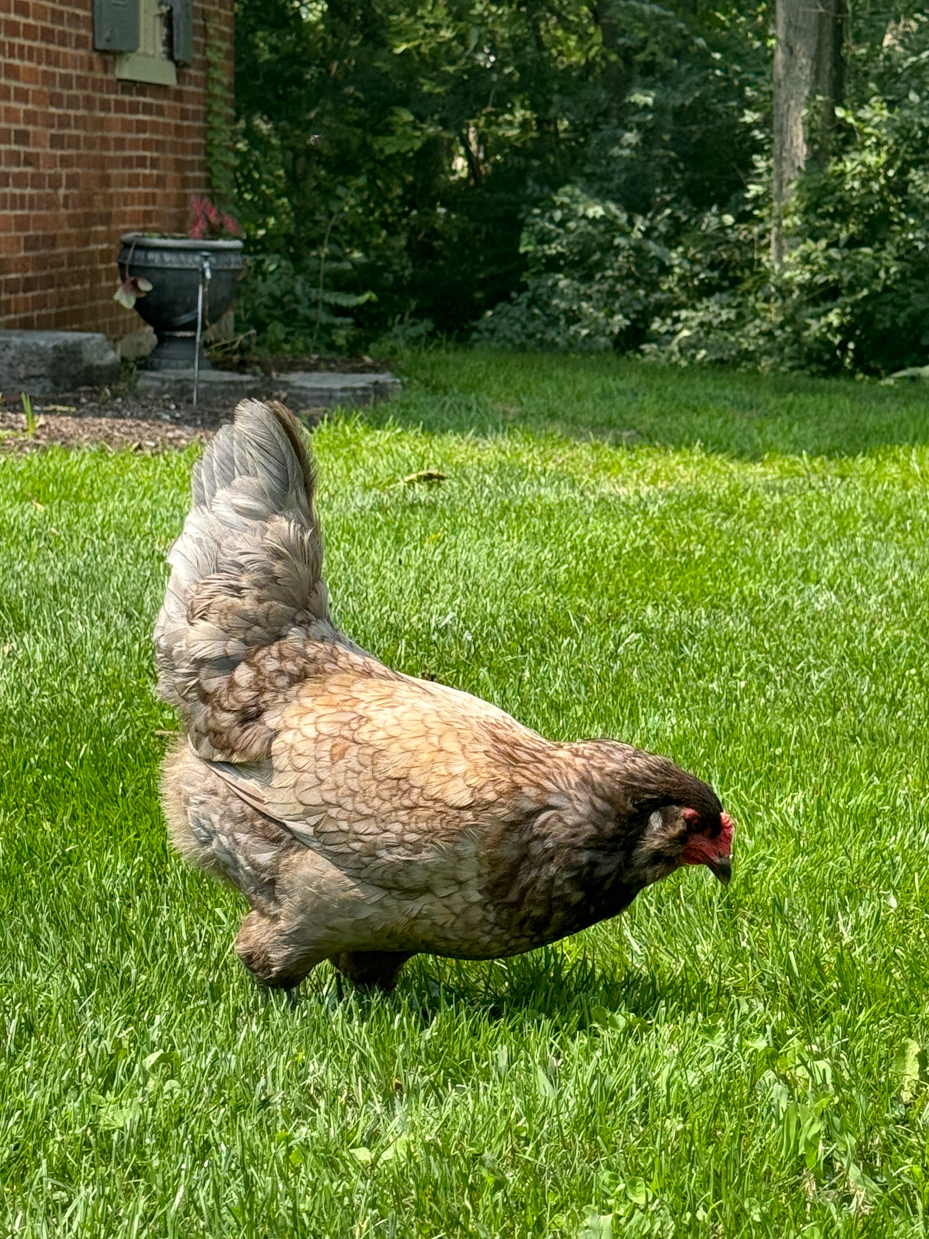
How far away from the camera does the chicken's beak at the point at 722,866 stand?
291cm

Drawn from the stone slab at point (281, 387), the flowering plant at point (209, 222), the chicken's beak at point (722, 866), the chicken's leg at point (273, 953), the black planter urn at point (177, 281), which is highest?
the flowering plant at point (209, 222)

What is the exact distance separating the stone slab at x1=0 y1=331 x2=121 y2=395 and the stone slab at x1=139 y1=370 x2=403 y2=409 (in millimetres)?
447

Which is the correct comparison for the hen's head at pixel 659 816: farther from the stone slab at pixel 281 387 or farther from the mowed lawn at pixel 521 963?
the stone slab at pixel 281 387

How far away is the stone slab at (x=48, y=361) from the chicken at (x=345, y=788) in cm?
624

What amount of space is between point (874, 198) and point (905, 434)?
452 centimetres

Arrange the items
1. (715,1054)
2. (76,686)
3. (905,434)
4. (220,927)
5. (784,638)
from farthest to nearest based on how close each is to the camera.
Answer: (905,434) < (784,638) < (76,686) < (220,927) < (715,1054)

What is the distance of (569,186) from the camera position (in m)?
15.0

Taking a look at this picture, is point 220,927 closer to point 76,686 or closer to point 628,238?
→ point 76,686

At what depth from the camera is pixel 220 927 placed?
3.34m

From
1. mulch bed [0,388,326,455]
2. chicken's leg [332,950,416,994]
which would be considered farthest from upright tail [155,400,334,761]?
mulch bed [0,388,326,455]

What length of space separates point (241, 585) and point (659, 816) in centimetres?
105

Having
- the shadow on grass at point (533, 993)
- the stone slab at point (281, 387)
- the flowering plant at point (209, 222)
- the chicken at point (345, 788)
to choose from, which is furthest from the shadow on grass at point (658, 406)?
the shadow on grass at point (533, 993)

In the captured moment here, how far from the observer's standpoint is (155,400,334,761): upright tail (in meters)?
3.18

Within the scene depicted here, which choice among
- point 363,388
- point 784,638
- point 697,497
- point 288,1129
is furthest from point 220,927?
point 363,388
